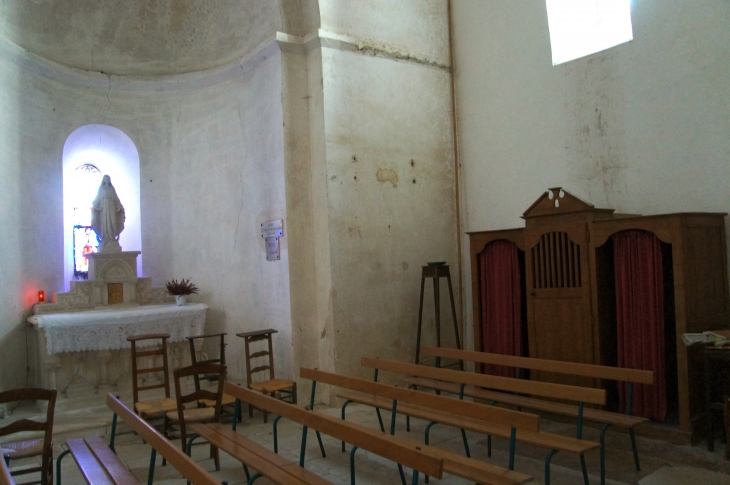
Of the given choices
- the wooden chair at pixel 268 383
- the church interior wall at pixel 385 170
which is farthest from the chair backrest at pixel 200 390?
the church interior wall at pixel 385 170

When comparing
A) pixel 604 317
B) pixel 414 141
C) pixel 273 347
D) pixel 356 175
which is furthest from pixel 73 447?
pixel 414 141

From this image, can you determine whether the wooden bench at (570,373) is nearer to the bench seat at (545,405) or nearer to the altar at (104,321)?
the bench seat at (545,405)

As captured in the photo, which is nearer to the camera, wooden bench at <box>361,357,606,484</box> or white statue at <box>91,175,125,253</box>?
wooden bench at <box>361,357,606,484</box>

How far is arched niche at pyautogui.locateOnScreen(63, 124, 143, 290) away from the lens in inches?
345

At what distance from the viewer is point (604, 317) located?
589cm

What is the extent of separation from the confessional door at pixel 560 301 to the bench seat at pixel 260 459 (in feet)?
10.7

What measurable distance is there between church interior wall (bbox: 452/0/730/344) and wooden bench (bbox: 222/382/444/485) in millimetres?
4123

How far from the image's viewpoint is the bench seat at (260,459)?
11.7 ft

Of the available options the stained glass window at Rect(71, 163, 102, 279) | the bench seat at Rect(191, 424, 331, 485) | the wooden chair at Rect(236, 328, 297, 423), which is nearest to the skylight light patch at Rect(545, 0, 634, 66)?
the wooden chair at Rect(236, 328, 297, 423)

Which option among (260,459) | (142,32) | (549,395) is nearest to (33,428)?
(260,459)

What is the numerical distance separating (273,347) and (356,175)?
2504mm

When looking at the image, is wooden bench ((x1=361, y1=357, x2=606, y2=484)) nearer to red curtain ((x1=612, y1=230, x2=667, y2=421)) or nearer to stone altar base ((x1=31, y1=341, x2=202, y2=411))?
red curtain ((x1=612, y1=230, x2=667, y2=421))

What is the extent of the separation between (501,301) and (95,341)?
491 cm

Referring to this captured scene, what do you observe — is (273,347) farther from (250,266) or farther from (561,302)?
(561,302)
